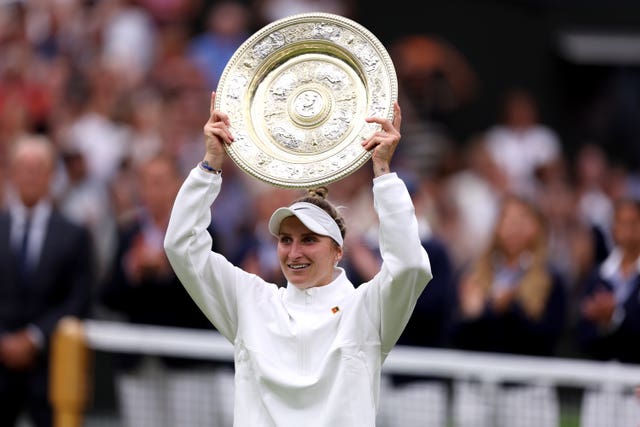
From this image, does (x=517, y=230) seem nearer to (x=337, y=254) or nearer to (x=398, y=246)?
(x=337, y=254)

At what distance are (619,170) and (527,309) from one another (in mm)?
5924

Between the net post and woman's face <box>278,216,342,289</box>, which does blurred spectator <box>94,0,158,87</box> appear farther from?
woman's face <box>278,216,342,289</box>

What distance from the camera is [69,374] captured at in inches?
386

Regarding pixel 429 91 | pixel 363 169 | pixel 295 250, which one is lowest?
pixel 295 250

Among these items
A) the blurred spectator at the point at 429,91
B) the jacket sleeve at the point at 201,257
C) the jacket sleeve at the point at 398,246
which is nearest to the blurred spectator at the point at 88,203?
the blurred spectator at the point at 429,91

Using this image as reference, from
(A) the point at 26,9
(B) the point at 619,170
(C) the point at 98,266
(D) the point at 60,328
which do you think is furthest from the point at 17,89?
(B) the point at 619,170

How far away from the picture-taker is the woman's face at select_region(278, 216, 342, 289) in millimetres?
6180

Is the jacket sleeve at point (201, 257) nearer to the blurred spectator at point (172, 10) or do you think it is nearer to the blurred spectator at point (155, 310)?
the blurred spectator at point (155, 310)

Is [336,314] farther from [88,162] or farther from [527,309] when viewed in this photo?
[88,162]

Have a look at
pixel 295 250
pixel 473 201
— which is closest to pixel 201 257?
pixel 295 250

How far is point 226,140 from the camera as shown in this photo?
6.19 meters

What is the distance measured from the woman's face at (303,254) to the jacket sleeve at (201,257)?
0.25 meters

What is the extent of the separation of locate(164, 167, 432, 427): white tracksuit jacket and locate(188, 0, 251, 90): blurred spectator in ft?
27.9

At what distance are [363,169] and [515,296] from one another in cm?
416
